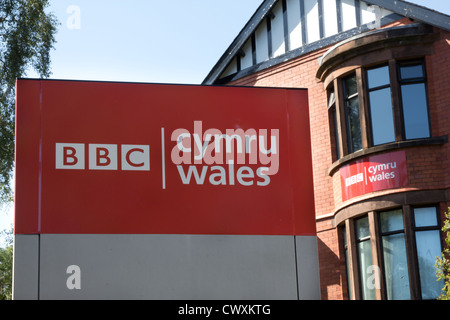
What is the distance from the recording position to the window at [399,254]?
16.7m

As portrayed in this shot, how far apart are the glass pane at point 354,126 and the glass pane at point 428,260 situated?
8.79 ft

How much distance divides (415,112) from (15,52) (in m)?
14.3

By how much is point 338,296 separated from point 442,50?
599cm

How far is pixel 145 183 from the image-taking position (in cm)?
802

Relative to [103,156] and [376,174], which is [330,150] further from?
[103,156]

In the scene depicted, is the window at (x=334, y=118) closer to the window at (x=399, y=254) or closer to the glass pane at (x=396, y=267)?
the window at (x=399, y=254)

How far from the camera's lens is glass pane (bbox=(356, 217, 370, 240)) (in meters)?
18.0

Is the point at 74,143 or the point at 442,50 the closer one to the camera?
the point at 74,143

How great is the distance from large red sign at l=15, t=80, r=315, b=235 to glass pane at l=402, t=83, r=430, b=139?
32.6 feet

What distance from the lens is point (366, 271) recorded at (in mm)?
17766

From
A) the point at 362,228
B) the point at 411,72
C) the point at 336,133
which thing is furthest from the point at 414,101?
the point at 362,228

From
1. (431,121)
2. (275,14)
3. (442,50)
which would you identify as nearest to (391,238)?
(431,121)

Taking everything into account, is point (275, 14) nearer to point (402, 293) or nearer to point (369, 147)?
point (369, 147)

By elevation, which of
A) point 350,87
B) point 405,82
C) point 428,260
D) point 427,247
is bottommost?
point 428,260
